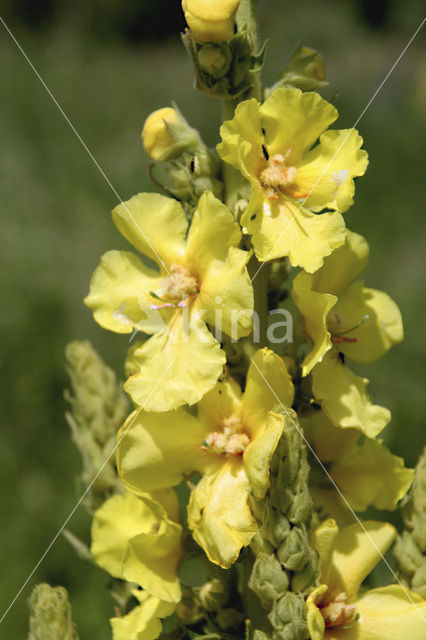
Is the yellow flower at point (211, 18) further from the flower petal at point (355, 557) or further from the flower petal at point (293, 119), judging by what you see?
the flower petal at point (355, 557)

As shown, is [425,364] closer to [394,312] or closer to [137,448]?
[394,312]

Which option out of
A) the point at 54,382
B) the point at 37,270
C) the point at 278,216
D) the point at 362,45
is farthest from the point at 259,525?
the point at 362,45

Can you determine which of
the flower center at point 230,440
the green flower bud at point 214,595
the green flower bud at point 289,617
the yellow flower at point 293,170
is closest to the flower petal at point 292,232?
the yellow flower at point 293,170

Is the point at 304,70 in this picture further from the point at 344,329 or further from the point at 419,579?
the point at 419,579

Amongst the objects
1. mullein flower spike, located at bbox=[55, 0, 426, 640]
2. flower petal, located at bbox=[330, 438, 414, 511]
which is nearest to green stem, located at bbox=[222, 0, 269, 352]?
mullein flower spike, located at bbox=[55, 0, 426, 640]

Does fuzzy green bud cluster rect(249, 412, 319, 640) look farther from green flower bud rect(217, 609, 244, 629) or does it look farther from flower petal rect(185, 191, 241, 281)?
flower petal rect(185, 191, 241, 281)

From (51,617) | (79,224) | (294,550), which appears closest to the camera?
(294,550)

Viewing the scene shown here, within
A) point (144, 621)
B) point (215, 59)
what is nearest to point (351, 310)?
point (215, 59)
